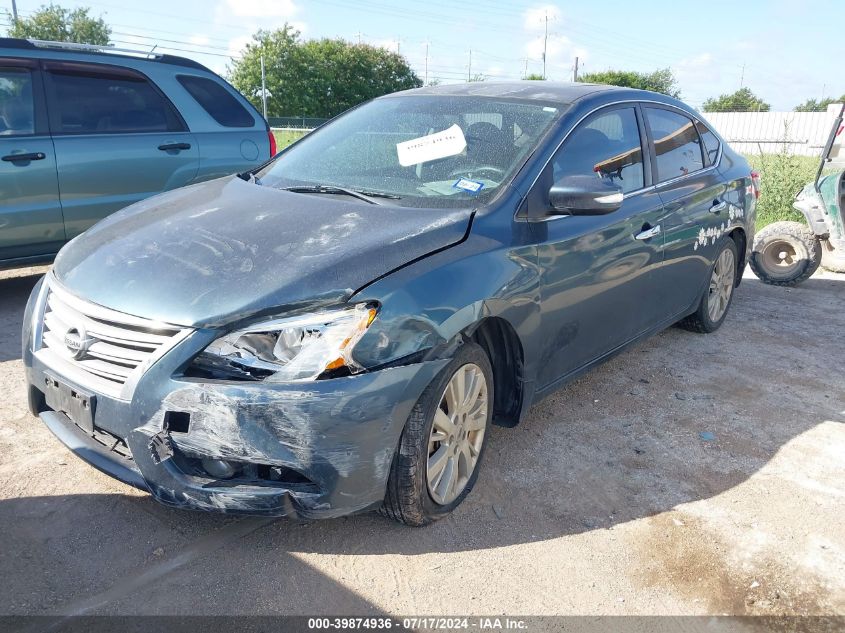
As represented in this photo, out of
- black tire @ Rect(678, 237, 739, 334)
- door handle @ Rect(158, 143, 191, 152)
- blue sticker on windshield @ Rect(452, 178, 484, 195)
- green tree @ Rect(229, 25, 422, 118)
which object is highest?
green tree @ Rect(229, 25, 422, 118)

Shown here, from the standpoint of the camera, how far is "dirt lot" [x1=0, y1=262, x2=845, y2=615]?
242cm

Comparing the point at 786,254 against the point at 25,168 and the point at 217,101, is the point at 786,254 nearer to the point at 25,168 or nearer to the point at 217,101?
the point at 217,101

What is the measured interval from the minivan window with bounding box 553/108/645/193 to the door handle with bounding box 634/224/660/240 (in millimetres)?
238

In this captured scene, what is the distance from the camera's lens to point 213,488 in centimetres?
235

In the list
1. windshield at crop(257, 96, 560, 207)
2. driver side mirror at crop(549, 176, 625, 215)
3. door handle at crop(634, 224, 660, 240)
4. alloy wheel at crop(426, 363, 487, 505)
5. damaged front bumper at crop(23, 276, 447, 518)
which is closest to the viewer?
damaged front bumper at crop(23, 276, 447, 518)

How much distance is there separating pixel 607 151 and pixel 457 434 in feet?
5.90

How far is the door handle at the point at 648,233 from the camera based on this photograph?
3802 millimetres

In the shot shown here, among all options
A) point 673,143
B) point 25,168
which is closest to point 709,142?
point 673,143

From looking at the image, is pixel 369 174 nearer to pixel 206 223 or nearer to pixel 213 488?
pixel 206 223

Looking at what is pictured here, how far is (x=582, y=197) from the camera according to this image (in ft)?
9.98

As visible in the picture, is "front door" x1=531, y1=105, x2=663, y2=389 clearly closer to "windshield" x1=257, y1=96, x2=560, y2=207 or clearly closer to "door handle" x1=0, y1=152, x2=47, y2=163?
"windshield" x1=257, y1=96, x2=560, y2=207

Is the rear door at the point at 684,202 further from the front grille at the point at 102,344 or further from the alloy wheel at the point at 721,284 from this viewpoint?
the front grille at the point at 102,344

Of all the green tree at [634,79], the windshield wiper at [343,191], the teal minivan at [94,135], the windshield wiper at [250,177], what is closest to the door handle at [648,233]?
the windshield wiper at [343,191]

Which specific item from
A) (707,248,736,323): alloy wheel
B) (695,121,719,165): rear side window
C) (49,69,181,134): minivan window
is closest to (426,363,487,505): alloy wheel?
(707,248,736,323): alloy wheel
